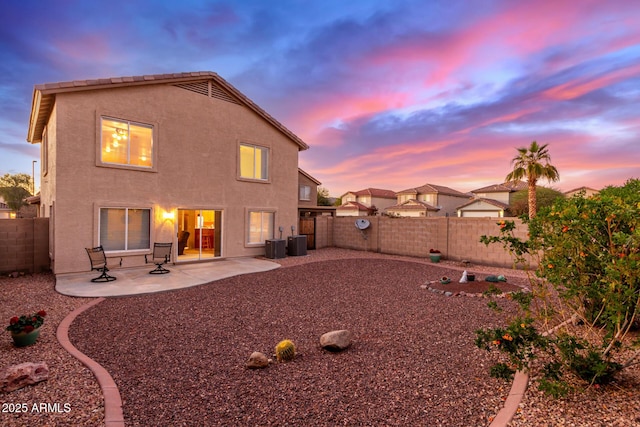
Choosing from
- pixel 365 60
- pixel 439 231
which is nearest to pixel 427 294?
pixel 439 231

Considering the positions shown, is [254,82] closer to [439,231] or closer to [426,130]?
[426,130]

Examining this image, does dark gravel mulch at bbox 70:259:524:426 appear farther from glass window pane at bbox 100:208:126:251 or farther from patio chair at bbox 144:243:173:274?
glass window pane at bbox 100:208:126:251

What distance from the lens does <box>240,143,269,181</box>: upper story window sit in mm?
14945

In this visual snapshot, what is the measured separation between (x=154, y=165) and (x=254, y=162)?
472 centimetres

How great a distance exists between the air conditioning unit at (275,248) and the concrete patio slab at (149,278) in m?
1.37

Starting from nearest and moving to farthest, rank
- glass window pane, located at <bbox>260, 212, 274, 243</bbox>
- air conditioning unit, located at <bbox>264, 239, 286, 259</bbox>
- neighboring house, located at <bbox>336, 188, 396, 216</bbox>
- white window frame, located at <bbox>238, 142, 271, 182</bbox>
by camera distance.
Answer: white window frame, located at <bbox>238, 142, 271, 182</bbox>, air conditioning unit, located at <bbox>264, 239, 286, 259</bbox>, glass window pane, located at <bbox>260, 212, 274, 243</bbox>, neighboring house, located at <bbox>336, 188, 396, 216</bbox>

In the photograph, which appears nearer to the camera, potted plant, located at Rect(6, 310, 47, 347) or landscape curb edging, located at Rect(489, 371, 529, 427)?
landscape curb edging, located at Rect(489, 371, 529, 427)

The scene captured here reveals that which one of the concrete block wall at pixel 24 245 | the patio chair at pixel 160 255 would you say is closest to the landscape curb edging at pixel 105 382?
the patio chair at pixel 160 255

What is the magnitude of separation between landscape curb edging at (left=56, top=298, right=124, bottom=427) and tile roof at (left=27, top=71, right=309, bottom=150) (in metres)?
8.25

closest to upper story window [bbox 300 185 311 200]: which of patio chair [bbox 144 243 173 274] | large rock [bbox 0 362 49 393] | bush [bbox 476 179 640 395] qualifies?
patio chair [bbox 144 243 173 274]

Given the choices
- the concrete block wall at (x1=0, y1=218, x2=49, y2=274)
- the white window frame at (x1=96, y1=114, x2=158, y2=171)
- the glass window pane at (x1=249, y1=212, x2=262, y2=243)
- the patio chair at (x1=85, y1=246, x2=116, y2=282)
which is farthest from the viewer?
the glass window pane at (x1=249, y1=212, x2=262, y2=243)

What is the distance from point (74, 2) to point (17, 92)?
11.1 meters

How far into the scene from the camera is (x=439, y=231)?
15312mm

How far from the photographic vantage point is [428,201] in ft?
168
